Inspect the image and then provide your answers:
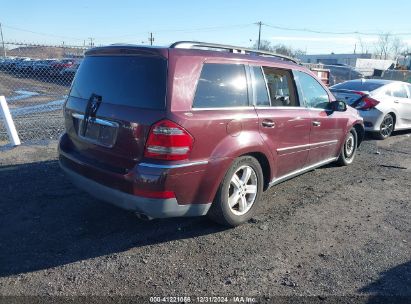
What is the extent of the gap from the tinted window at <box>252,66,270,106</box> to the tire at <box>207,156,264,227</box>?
68 cm

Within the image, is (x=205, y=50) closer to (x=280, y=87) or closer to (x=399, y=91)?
(x=280, y=87)

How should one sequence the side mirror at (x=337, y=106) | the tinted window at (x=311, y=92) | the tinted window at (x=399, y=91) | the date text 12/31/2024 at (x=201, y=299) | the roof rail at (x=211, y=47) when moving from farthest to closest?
the tinted window at (x=399, y=91)
the side mirror at (x=337, y=106)
the tinted window at (x=311, y=92)
the roof rail at (x=211, y=47)
the date text 12/31/2024 at (x=201, y=299)

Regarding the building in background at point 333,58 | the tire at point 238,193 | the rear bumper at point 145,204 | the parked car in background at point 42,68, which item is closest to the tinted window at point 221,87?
the tire at point 238,193

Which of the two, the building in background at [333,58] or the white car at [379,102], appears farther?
the building in background at [333,58]

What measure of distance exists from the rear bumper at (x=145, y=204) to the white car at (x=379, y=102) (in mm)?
6978

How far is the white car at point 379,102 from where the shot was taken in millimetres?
9344

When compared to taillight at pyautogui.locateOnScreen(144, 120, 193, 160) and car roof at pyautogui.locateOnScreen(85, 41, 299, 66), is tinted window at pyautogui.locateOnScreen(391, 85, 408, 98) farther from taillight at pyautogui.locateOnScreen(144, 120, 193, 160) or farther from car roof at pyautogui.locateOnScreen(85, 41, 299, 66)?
taillight at pyautogui.locateOnScreen(144, 120, 193, 160)

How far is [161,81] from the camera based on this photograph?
341 cm

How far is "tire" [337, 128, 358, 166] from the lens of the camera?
676cm

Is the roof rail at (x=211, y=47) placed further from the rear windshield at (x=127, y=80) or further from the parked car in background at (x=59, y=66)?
the parked car in background at (x=59, y=66)

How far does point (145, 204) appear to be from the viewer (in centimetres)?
340

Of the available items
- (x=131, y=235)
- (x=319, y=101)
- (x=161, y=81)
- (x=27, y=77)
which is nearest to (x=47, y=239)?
(x=131, y=235)

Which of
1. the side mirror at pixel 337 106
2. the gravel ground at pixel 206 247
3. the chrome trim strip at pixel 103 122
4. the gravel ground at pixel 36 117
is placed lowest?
the gravel ground at pixel 206 247

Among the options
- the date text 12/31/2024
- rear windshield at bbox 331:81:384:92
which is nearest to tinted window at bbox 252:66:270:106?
the date text 12/31/2024
